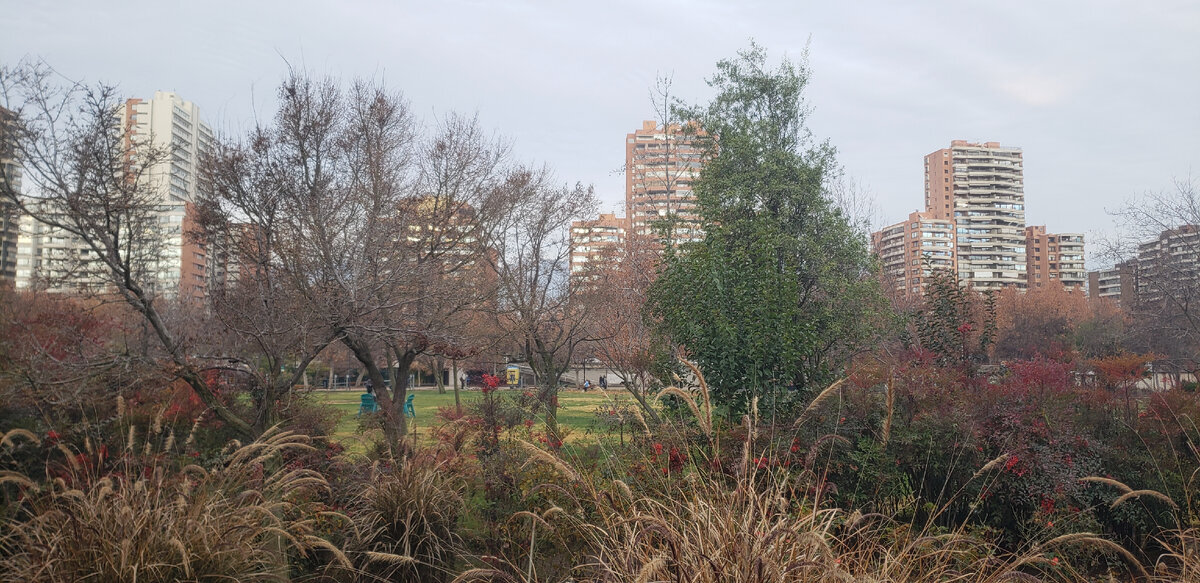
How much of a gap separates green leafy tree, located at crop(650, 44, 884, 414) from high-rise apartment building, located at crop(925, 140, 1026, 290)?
111 metres

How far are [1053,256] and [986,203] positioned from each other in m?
18.5

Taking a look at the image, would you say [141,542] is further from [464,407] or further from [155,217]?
[464,407]

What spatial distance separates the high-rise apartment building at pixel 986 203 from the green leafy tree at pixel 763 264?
11116 centimetres

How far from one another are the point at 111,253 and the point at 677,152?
49.3ft

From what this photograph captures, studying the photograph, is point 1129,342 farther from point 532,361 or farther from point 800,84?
point 532,361

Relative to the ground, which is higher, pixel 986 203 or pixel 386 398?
pixel 986 203

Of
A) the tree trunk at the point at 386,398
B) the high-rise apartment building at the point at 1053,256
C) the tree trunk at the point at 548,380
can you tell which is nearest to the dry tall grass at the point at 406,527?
the tree trunk at the point at 386,398

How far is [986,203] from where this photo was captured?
4700 inches

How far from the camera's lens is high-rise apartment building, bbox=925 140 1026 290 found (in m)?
117

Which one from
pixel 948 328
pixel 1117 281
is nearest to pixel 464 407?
pixel 948 328

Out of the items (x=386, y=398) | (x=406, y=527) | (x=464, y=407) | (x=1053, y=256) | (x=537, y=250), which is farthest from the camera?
(x=1053, y=256)

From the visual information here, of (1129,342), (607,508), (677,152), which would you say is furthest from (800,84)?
(1129,342)

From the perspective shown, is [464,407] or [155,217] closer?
[155,217]

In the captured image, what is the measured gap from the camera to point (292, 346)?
749 centimetres
